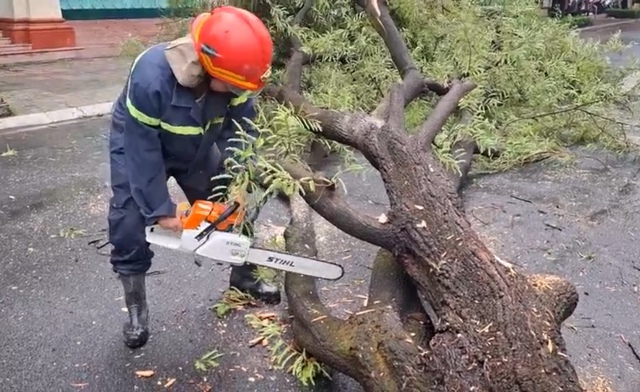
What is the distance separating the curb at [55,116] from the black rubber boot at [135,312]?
13.7 feet

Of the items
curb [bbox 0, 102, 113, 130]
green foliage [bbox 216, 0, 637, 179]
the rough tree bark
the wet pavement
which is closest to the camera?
the rough tree bark

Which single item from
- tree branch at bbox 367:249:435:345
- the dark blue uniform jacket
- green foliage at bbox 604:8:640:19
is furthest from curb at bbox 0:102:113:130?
green foliage at bbox 604:8:640:19

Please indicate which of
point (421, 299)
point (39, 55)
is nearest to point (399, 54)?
point (421, 299)

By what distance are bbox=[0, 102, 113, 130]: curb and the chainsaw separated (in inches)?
175

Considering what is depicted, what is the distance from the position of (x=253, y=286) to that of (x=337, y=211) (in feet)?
1.97

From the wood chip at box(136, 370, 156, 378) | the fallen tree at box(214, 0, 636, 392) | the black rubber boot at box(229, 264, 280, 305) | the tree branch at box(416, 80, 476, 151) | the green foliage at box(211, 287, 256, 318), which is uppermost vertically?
the tree branch at box(416, 80, 476, 151)

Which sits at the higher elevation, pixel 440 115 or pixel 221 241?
pixel 440 115

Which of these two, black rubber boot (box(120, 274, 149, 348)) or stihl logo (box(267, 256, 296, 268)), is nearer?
stihl logo (box(267, 256, 296, 268))

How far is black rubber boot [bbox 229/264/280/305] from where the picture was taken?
319cm

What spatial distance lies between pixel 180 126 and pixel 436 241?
1043mm

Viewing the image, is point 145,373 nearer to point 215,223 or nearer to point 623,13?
point 215,223

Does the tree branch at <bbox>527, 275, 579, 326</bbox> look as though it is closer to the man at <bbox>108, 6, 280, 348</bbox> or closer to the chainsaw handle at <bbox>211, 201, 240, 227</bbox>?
the chainsaw handle at <bbox>211, 201, 240, 227</bbox>

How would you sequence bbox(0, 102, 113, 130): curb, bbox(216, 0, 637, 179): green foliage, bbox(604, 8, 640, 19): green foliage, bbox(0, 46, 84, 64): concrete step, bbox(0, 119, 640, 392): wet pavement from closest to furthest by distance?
bbox(0, 119, 640, 392): wet pavement, bbox(216, 0, 637, 179): green foliage, bbox(0, 102, 113, 130): curb, bbox(0, 46, 84, 64): concrete step, bbox(604, 8, 640, 19): green foliage

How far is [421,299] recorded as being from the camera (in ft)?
9.46
